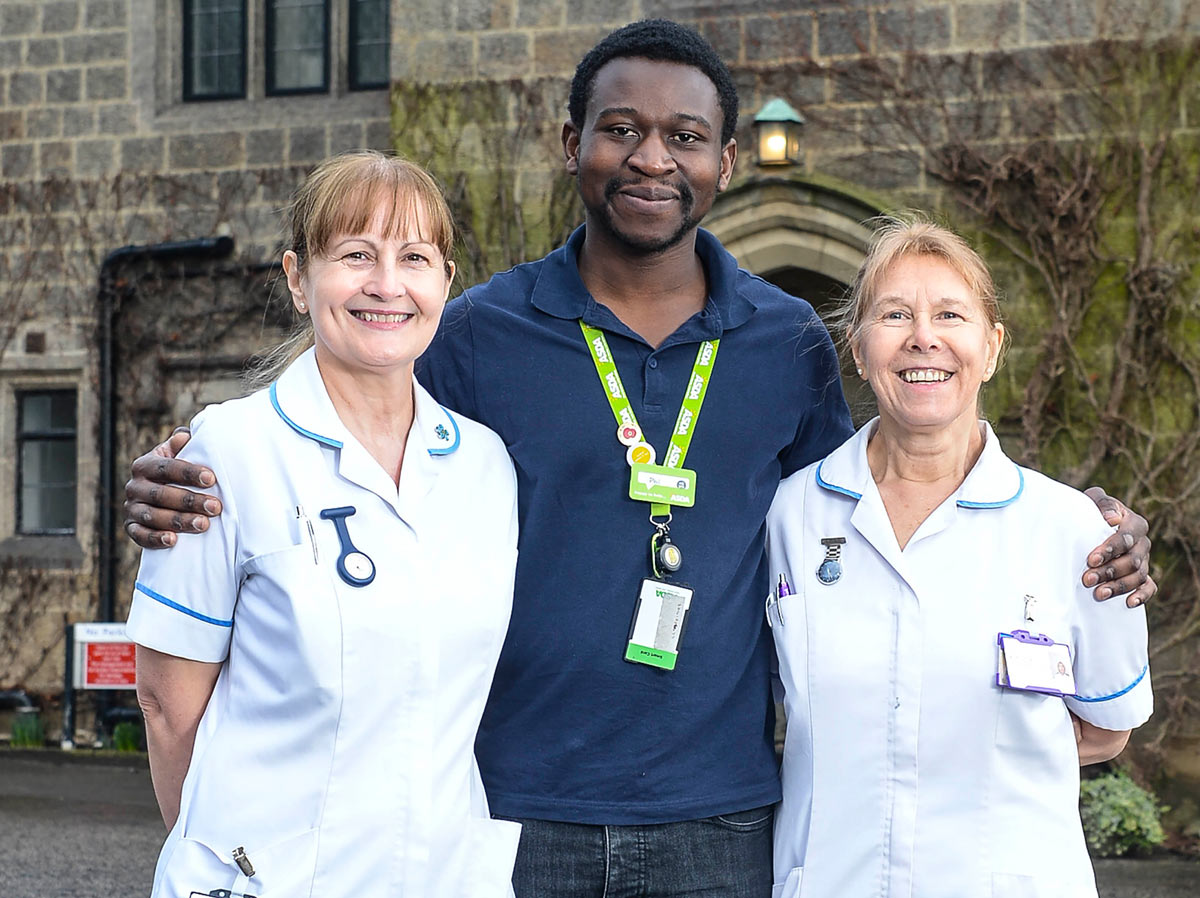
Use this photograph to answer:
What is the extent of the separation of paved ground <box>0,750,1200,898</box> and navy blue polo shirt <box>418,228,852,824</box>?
393cm

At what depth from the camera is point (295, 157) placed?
29.2ft

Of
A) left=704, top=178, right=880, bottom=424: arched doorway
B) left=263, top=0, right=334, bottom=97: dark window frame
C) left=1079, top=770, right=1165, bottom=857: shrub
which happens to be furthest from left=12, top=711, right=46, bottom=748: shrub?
left=1079, top=770, right=1165, bottom=857: shrub

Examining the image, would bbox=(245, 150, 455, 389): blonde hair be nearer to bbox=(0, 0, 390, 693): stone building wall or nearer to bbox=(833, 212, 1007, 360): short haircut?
bbox=(833, 212, 1007, 360): short haircut

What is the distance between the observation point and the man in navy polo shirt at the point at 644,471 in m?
2.46

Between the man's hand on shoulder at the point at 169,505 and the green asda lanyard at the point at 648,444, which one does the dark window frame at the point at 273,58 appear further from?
the man's hand on shoulder at the point at 169,505

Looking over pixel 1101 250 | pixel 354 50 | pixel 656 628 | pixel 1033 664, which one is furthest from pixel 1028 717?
pixel 354 50

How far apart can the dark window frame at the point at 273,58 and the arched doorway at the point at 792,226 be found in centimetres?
279

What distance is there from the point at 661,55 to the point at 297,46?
22.9 ft

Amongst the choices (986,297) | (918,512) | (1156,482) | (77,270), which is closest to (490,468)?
(918,512)

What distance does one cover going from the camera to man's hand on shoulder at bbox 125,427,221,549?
214cm

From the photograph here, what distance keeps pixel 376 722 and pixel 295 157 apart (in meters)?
7.24

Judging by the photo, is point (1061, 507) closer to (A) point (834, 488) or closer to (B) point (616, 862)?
(A) point (834, 488)

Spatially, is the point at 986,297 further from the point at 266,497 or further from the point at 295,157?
the point at 295,157

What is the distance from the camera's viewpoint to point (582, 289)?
2748 millimetres
